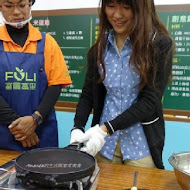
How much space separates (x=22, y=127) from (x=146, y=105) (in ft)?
2.01

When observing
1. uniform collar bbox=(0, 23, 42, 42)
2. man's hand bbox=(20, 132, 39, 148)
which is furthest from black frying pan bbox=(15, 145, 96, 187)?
uniform collar bbox=(0, 23, 42, 42)

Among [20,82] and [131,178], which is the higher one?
[20,82]

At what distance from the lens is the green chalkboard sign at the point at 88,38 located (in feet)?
6.86

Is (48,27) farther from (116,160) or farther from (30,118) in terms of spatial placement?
(116,160)

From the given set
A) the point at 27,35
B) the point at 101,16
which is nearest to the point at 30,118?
the point at 27,35

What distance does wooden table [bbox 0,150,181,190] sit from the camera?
893 mm

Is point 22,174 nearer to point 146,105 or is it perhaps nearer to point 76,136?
point 76,136

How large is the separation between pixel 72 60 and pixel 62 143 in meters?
0.76

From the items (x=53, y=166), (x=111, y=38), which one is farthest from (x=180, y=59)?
(x=53, y=166)

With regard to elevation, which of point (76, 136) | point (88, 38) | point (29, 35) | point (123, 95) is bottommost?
point (76, 136)

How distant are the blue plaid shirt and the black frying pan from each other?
44 centimetres

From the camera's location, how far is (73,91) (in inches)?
Result: 96.8

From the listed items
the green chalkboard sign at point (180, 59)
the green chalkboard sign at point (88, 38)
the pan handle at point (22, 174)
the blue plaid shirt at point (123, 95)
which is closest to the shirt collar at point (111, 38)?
the blue plaid shirt at point (123, 95)

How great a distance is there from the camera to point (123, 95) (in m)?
1.18
